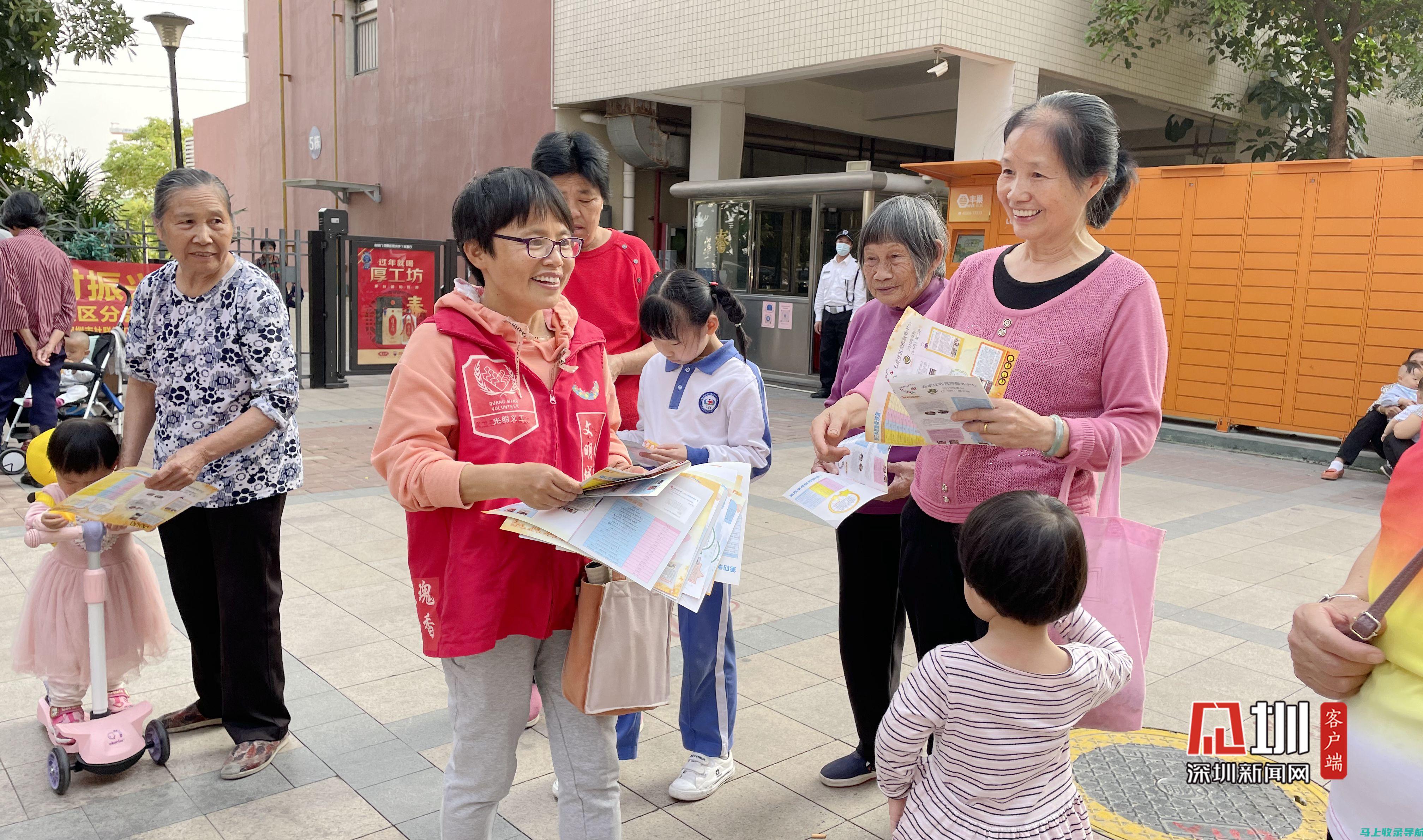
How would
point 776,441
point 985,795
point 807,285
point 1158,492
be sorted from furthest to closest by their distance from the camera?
point 807,285
point 776,441
point 1158,492
point 985,795

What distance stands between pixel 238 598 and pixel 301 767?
0.57m

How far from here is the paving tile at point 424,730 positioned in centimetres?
328

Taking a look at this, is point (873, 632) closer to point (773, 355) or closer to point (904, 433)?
point (904, 433)

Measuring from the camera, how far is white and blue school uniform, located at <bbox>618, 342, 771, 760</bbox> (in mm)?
2916

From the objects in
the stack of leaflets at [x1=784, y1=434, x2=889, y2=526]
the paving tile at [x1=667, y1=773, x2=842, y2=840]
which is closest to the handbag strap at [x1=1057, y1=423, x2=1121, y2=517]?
the stack of leaflets at [x1=784, y1=434, x2=889, y2=526]

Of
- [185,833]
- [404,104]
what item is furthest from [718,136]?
[185,833]

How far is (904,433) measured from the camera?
2.22 meters

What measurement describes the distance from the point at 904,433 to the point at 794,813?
4.33ft

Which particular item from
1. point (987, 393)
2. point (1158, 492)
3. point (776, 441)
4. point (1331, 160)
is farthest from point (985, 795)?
point (1331, 160)

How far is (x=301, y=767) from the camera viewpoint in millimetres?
3098

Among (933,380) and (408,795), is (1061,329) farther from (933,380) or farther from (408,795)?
(408,795)

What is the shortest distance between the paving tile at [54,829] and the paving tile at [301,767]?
1.68 ft

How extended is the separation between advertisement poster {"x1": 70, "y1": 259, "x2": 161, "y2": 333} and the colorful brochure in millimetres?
7474

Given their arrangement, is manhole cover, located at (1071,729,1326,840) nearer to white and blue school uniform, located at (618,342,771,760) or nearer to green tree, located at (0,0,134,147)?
white and blue school uniform, located at (618,342,771,760)
